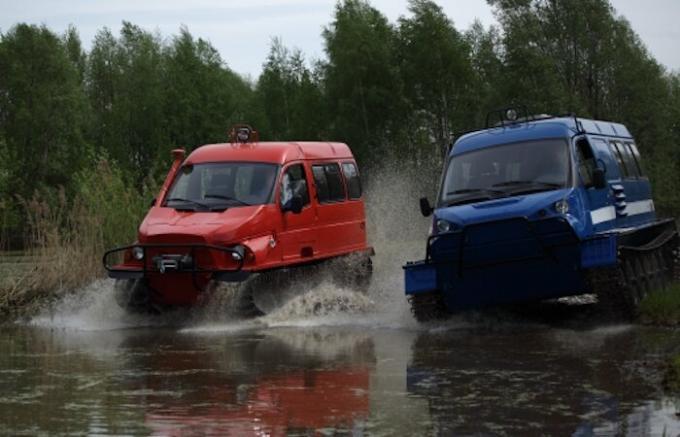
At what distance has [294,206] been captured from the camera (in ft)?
53.1

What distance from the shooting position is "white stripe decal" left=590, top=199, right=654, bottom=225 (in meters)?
13.9

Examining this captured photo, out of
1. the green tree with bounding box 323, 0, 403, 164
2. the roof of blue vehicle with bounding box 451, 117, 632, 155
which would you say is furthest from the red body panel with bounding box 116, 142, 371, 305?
the green tree with bounding box 323, 0, 403, 164

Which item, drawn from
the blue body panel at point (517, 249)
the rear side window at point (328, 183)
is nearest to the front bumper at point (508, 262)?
the blue body panel at point (517, 249)

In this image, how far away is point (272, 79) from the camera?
7725 centimetres

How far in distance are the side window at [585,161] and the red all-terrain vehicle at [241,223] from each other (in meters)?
4.15

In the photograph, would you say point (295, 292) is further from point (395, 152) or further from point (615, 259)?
point (395, 152)

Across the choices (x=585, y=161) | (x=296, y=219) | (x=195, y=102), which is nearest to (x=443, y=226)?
(x=585, y=161)

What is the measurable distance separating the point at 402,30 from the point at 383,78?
325 centimetres

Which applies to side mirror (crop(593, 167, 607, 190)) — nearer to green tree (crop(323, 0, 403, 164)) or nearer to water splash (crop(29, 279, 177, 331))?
water splash (crop(29, 279, 177, 331))

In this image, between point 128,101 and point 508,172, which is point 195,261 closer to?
point 508,172

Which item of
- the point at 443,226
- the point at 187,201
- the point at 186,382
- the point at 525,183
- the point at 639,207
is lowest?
the point at 186,382

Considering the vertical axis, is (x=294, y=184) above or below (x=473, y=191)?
above

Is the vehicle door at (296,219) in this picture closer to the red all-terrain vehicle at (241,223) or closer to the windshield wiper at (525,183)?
the red all-terrain vehicle at (241,223)

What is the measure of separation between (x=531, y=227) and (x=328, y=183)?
5359mm
